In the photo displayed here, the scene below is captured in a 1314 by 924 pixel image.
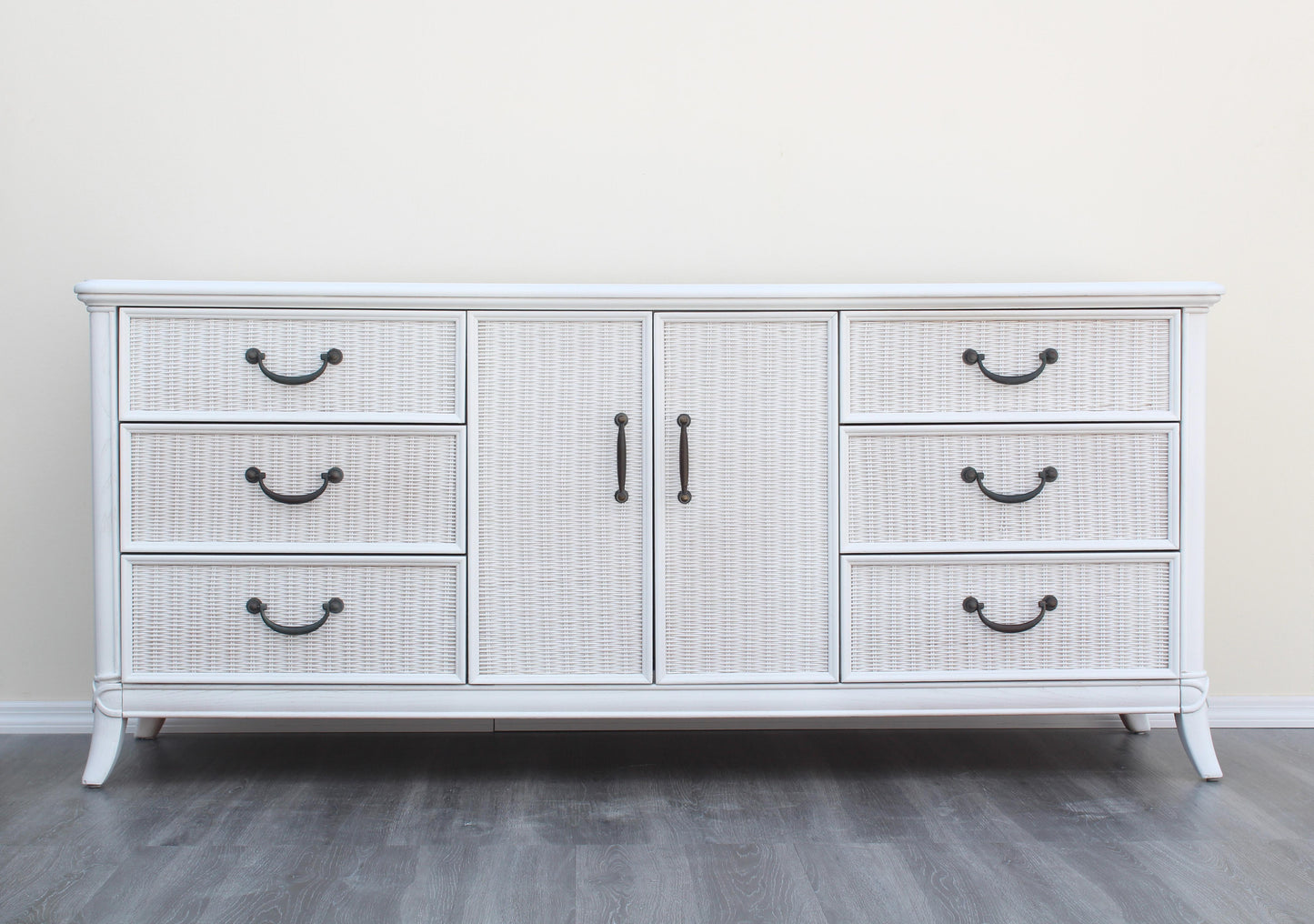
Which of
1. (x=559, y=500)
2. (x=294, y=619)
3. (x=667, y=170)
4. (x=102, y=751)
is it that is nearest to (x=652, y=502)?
(x=559, y=500)

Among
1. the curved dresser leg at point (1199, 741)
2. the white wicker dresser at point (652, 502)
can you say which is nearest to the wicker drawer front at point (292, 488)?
the white wicker dresser at point (652, 502)

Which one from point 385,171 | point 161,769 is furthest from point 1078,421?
point 161,769

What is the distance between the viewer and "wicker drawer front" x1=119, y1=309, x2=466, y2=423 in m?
A: 1.21

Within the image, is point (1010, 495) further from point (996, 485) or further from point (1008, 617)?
point (1008, 617)

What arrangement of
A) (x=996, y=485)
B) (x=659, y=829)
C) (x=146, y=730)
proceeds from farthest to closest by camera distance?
1. (x=146, y=730)
2. (x=996, y=485)
3. (x=659, y=829)

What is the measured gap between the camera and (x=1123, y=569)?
1.25m

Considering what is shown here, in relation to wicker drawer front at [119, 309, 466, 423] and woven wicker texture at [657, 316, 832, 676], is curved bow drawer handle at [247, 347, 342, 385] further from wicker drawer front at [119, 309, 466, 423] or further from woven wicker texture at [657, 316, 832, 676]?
woven wicker texture at [657, 316, 832, 676]

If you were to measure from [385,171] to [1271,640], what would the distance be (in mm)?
1963

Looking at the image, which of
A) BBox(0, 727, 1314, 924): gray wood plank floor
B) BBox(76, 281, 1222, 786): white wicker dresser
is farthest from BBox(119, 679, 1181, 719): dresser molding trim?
BBox(0, 727, 1314, 924): gray wood plank floor

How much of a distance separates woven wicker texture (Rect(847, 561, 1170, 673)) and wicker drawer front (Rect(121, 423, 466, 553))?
632 mm

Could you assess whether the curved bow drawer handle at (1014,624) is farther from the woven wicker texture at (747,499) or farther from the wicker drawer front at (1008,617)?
the woven wicker texture at (747,499)

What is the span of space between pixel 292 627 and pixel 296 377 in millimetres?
A: 370

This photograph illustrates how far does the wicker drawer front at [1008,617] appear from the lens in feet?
4.09

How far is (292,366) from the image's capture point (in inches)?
48.0
